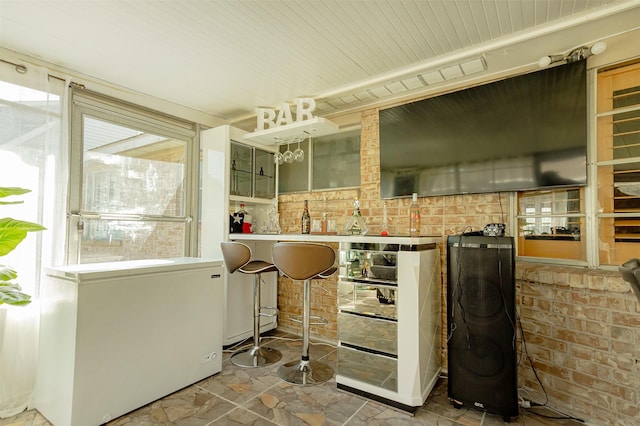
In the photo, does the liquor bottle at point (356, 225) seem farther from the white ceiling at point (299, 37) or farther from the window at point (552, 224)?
the window at point (552, 224)

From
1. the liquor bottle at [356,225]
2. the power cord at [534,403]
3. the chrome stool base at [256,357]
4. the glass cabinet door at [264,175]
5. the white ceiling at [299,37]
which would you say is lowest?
the chrome stool base at [256,357]

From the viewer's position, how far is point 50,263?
2.30m

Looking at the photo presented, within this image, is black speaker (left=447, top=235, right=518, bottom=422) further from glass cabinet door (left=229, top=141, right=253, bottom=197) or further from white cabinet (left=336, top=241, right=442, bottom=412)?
glass cabinet door (left=229, top=141, right=253, bottom=197)

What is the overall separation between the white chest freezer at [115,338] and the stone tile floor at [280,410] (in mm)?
108

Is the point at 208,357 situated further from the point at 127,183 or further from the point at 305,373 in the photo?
the point at 127,183

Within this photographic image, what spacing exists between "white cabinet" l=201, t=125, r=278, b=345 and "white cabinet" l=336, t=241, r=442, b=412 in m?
1.40

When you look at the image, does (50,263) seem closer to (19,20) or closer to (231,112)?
(19,20)

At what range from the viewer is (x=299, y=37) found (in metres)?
2.09

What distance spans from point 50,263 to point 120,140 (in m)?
1.24

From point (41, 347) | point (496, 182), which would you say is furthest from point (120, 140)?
point (496, 182)

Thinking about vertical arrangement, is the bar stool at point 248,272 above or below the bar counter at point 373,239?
below

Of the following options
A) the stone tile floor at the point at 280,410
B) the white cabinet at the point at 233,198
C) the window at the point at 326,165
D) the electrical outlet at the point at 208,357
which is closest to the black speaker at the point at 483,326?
the stone tile floor at the point at 280,410

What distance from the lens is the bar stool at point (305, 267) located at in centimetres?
222

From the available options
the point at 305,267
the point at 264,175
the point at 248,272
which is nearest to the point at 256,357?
the point at 248,272
